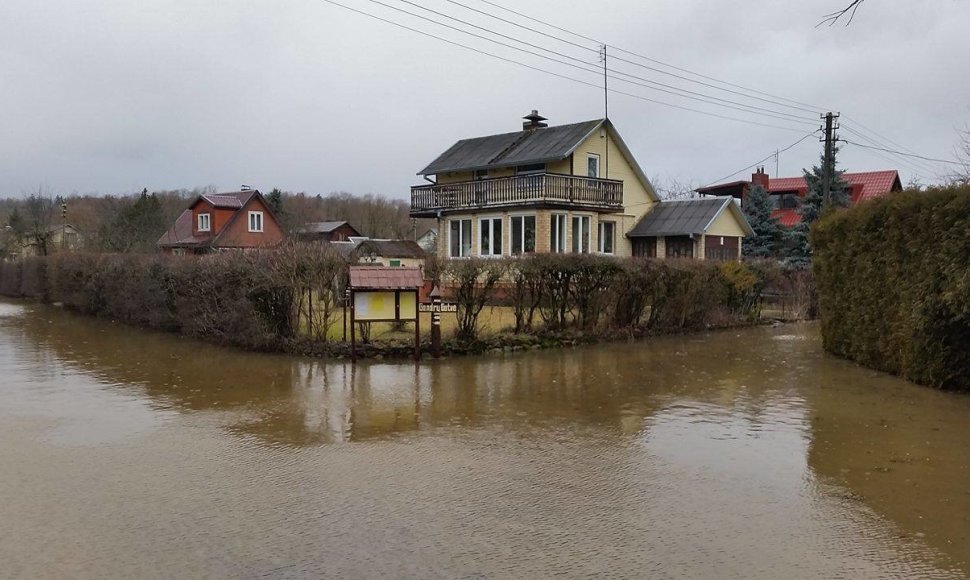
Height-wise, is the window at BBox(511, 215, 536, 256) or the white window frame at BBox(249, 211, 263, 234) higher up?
the white window frame at BBox(249, 211, 263, 234)

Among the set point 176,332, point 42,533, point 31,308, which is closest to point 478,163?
point 176,332

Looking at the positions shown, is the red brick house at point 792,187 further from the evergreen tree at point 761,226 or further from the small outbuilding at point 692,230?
the small outbuilding at point 692,230

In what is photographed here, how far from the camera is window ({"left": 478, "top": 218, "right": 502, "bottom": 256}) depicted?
104ft

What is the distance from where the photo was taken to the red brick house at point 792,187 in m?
50.7

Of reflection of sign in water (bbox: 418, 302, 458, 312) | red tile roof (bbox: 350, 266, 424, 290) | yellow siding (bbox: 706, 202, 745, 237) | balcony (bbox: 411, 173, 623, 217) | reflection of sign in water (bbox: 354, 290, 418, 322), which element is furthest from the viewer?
yellow siding (bbox: 706, 202, 745, 237)

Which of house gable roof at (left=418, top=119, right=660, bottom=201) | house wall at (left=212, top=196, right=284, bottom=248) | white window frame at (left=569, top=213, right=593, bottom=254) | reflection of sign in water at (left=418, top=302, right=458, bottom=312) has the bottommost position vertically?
→ reflection of sign in water at (left=418, top=302, right=458, bottom=312)

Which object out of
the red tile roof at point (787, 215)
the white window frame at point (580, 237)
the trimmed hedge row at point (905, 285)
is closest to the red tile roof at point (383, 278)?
the trimmed hedge row at point (905, 285)

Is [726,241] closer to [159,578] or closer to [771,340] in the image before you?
[771,340]

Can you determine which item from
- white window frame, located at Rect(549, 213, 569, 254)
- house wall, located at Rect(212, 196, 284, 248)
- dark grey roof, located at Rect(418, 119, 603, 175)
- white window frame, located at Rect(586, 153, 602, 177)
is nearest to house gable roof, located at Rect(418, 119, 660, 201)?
dark grey roof, located at Rect(418, 119, 603, 175)

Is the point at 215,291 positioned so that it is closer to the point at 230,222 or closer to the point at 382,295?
the point at 382,295

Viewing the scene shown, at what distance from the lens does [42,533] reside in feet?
18.6

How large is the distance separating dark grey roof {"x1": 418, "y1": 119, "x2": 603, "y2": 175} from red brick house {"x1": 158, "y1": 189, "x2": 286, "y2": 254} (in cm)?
1803

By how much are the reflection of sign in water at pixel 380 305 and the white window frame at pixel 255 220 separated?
39.3 metres

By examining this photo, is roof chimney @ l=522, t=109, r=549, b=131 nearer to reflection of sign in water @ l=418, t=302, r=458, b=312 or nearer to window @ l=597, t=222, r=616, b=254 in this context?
window @ l=597, t=222, r=616, b=254
